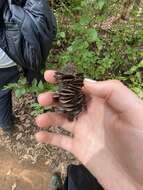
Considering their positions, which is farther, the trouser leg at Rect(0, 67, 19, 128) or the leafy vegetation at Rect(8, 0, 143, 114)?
the leafy vegetation at Rect(8, 0, 143, 114)

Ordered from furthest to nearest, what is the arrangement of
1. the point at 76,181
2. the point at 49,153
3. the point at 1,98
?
the point at 49,153 < the point at 1,98 < the point at 76,181

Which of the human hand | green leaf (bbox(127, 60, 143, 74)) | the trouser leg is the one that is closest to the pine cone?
the human hand

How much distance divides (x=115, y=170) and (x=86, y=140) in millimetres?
227

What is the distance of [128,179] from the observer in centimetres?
193

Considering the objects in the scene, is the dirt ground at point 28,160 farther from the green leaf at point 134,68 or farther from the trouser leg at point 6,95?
the green leaf at point 134,68

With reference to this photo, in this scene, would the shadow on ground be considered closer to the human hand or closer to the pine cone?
the human hand

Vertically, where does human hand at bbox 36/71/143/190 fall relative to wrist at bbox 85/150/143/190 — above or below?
above

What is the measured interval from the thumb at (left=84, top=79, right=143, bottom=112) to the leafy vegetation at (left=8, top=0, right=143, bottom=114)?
1027 mm

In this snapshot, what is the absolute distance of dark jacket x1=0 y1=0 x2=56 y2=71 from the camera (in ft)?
7.34

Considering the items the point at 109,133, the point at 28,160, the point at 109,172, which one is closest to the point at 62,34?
the point at 28,160

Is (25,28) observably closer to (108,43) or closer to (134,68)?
(134,68)

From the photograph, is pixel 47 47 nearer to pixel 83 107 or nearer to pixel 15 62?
pixel 15 62

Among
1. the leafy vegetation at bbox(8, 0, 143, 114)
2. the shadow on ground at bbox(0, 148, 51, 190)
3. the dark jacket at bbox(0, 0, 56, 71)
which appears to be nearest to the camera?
the dark jacket at bbox(0, 0, 56, 71)

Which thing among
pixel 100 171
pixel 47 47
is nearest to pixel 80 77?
pixel 100 171
